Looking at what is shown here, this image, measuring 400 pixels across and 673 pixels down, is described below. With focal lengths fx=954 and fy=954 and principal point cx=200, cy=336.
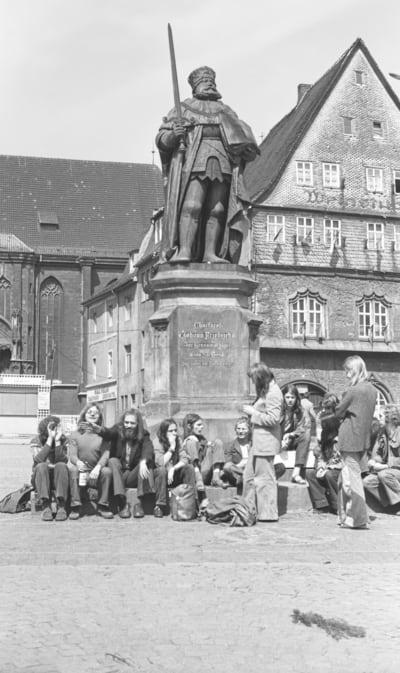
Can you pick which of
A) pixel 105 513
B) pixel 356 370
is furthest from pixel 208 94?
pixel 105 513

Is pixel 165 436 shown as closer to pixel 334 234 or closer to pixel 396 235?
pixel 334 234

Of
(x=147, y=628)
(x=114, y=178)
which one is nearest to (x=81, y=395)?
(x=114, y=178)

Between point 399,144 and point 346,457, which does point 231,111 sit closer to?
point 346,457

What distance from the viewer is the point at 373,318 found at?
38.8 m

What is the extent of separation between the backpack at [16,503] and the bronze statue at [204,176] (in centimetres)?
340

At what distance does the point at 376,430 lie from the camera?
34.4 ft

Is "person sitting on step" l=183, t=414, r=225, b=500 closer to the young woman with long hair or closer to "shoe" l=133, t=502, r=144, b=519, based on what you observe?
"shoe" l=133, t=502, r=144, b=519

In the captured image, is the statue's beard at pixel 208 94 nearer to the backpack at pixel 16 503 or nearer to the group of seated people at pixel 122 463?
the group of seated people at pixel 122 463

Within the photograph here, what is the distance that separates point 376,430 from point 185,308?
2.65 m

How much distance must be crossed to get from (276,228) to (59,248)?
107ft

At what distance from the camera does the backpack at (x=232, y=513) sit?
8.90 m

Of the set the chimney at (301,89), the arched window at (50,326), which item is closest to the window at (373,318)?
the chimney at (301,89)

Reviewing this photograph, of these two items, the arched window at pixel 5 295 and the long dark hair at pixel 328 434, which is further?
the arched window at pixel 5 295

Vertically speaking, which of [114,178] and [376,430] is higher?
[114,178]
